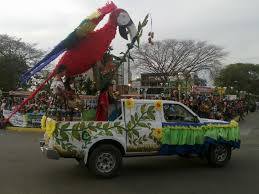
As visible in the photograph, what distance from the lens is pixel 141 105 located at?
9734mm

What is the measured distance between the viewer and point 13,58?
187ft

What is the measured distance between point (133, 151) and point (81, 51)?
2538 mm

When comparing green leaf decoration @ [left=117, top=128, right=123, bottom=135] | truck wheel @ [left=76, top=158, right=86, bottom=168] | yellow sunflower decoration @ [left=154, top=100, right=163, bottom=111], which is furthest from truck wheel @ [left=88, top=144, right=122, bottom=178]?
yellow sunflower decoration @ [left=154, top=100, right=163, bottom=111]

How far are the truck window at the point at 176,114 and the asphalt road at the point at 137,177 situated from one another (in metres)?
1.18

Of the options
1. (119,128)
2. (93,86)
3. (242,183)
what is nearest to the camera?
(242,183)

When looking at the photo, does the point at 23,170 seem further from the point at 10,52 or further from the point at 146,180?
the point at 10,52

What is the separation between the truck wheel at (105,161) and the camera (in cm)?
914

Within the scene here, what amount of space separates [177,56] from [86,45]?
47.4 m

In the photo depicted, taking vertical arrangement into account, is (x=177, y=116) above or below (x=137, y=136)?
above

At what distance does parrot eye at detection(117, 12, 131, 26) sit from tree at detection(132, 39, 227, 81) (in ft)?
150

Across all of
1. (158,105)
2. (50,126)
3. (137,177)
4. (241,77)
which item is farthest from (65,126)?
(241,77)

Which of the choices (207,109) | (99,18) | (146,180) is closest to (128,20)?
(99,18)

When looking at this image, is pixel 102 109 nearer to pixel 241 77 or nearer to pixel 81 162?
pixel 81 162

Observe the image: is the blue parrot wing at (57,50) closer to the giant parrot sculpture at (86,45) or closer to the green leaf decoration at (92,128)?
the giant parrot sculpture at (86,45)
